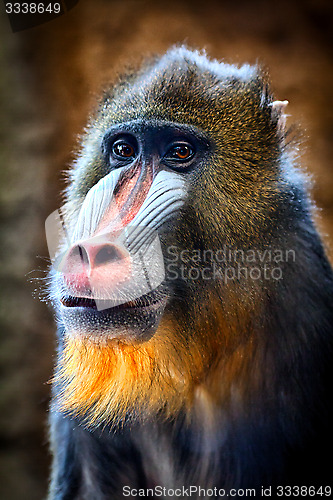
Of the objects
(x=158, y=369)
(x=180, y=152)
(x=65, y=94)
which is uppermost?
(x=65, y=94)

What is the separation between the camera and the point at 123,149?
64.9 inches

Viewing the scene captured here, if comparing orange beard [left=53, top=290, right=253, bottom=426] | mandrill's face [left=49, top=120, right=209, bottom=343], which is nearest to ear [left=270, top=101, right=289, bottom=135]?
mandrill's face [left=49, top=120, right=209, bottom=343]

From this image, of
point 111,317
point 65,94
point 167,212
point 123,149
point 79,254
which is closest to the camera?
point 79,254

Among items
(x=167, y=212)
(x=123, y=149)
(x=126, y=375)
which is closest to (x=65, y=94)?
(x=123, y=149)

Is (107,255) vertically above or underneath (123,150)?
underneath

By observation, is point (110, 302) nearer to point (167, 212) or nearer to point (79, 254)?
point (79, 254)

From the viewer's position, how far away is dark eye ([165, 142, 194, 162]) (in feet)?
5.10

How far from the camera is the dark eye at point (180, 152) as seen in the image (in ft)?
5.10

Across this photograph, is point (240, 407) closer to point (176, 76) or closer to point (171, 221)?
point (171, 221)

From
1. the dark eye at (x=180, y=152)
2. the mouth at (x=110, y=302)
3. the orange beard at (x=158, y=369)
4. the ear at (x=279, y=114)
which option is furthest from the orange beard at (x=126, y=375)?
the ear at (x=279, y=114)

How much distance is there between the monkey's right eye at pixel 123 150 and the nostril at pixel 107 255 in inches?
19.7

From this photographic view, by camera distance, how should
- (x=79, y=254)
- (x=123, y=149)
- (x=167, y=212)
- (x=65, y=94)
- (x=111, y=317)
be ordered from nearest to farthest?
(x=79, y=254) < (x=111, y=317) < (x=167, y=212) < (x=123, y=149) < (x=65, y=94)

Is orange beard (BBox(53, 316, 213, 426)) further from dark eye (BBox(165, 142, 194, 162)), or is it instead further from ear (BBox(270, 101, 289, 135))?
ear (BBox(270, 101, 289, 135))

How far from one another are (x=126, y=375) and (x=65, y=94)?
3.85ft
